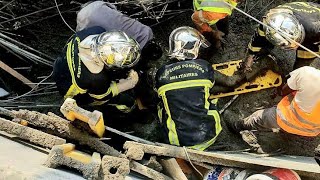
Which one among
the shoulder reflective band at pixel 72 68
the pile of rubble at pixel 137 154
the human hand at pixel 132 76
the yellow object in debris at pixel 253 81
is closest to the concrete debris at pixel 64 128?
the pile of rubble at pixel 137 154

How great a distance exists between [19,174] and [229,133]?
116 inches

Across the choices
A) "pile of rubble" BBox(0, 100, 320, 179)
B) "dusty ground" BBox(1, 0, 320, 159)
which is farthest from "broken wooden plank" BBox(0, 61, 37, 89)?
"pile of rubble" BBox(0, 100, 320, 179)

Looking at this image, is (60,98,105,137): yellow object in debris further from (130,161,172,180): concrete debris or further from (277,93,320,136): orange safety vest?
(277,93,320,136): orange safety vest

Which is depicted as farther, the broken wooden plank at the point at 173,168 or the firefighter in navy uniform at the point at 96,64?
the firefighter in navy uniform at the point at 96,64

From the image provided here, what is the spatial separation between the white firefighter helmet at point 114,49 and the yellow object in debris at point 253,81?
148 cm

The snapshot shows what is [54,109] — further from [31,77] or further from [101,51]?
[101,51]

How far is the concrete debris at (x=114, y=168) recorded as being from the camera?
8.83 ft

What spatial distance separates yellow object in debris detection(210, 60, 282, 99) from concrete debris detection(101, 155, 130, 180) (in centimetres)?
233

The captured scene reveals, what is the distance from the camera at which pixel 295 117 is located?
12.2 feet

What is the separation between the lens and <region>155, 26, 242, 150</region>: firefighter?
382cm

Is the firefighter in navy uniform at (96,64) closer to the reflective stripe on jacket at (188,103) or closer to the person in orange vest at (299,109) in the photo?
the reflective stripe on jacket at (188,103)

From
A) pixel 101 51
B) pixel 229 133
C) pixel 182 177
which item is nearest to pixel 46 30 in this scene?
→ pixel 101 51

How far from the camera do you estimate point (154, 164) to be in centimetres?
340

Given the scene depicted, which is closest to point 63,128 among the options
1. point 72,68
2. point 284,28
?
point 72,68
